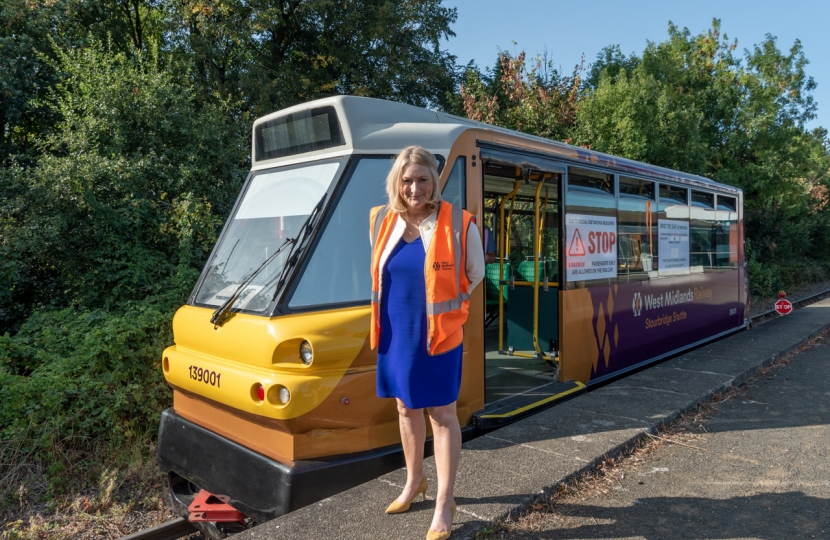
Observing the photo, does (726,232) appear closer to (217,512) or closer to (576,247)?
(576,247)

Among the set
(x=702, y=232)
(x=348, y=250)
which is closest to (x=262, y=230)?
(x=348, y=250)

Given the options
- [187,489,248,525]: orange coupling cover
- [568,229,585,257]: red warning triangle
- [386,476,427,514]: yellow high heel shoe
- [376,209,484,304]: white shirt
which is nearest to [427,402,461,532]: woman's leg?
[386,476,427,514]: yellow high heel shoe

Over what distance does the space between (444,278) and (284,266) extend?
1269 mm

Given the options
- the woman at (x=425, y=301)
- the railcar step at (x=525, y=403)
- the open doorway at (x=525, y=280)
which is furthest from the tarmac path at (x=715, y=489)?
the open doorway at (x=525, y=280)

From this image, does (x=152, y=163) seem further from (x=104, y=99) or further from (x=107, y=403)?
(x=107, y=403)

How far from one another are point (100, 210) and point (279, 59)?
10.5 meters

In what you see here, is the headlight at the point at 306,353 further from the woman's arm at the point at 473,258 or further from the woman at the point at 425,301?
the woman's arm at the point at 473,258

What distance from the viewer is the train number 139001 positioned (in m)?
3.62

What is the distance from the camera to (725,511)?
10.9ft

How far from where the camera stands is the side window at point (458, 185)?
13.5 feet

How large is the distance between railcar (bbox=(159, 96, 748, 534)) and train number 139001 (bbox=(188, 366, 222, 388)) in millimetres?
14

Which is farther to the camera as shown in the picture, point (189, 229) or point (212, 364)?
point (189, 229)

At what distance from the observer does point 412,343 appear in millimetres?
2742

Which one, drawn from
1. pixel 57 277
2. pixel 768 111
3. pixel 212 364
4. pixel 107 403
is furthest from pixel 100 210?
pixel 768 111
